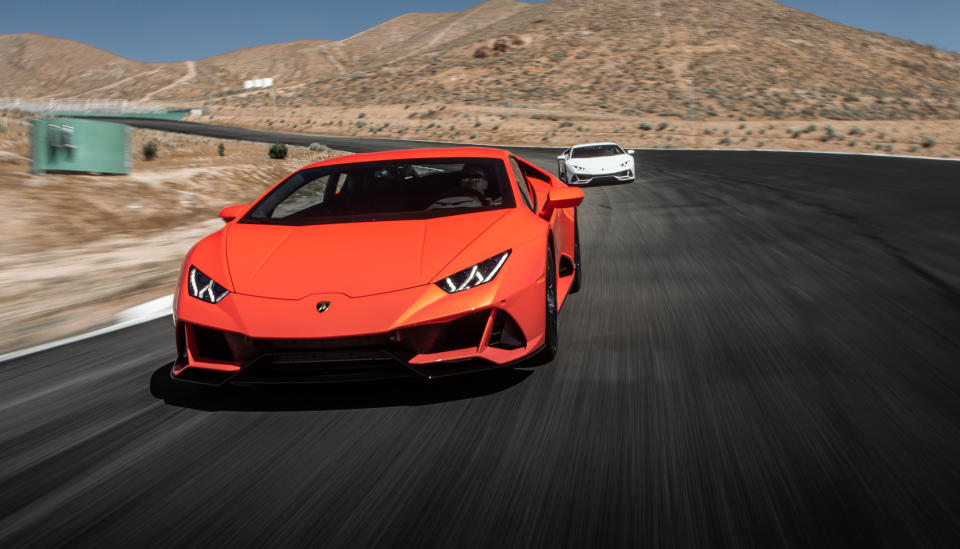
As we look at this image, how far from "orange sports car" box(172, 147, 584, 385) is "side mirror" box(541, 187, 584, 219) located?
1.27ft

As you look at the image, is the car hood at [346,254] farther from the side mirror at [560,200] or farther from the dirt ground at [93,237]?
the dirt ground at [93,237]

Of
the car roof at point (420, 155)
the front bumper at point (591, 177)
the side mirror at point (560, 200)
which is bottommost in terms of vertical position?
the front bumper at point (591, 177)

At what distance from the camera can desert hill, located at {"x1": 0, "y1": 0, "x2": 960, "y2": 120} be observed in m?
64.6

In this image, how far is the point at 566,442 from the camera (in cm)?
325

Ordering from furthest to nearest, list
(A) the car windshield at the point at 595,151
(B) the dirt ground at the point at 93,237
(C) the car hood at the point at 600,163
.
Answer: (A) the car windshield at the point at 595,151
(C) the car hood at the point at 600,163
(B) the dirt ground at the point at 93,237

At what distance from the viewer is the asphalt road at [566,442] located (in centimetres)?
256

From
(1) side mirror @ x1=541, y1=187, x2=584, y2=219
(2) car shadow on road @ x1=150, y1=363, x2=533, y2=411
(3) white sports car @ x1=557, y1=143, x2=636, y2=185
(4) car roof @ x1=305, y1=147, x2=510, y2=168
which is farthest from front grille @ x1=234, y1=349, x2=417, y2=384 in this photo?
(3) white sports car @ x1=557, y1=143, x2=636, y2=185

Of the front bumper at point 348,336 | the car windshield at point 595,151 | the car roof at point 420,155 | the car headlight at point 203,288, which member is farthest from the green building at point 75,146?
the front bumper at point 348,336

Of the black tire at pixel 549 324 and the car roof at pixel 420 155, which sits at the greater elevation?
the car roof at pixel 420 155

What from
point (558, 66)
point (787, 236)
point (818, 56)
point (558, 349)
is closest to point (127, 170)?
point (787, 236)

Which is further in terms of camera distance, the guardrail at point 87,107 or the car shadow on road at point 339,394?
the guardrail at point 87,107

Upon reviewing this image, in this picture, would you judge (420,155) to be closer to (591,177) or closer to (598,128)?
(591,177)

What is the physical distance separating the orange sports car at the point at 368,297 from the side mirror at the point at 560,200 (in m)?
0.39

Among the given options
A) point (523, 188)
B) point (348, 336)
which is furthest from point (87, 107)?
point (348, 336)
